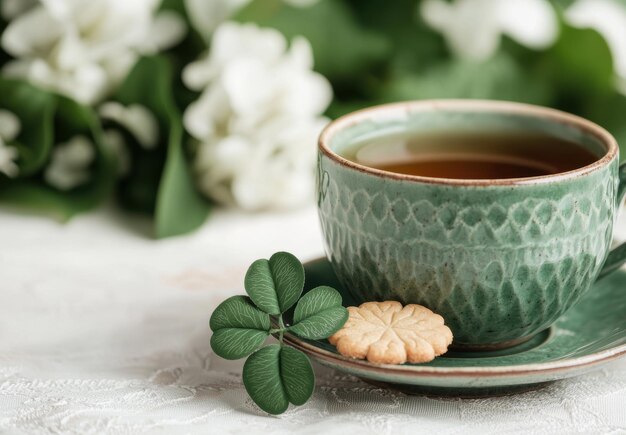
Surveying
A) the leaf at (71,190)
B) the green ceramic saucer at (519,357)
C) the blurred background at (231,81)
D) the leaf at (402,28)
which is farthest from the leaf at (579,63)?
the leaf at (71,190)

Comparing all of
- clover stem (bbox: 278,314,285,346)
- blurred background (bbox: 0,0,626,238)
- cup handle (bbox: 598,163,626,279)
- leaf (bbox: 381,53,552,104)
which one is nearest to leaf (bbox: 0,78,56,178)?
blurred background (bbox: 0,0,626,238)

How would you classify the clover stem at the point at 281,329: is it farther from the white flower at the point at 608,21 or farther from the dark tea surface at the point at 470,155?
the white flower at the point at 608,21

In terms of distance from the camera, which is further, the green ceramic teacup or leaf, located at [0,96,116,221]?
leaf, located at [0,96,116,221]

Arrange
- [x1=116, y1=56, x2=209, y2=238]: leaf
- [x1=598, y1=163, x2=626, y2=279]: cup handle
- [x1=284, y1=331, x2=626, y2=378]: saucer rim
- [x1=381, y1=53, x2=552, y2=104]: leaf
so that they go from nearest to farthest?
1. [x1=284, y1=331, x2=626, y2=378]: saucer rim
2. [x1=598, y1=163, x2=626, y2=279]: cup handle
3. [x1=116, y1=56, x2=209, y2=238]: leaf
4. [x1=381, y1=53, x2=552, y2=104]: leaf

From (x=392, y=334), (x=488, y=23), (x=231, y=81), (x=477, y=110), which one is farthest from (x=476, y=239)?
(x=488, y=23)

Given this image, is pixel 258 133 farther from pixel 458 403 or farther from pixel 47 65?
pixel 458 403

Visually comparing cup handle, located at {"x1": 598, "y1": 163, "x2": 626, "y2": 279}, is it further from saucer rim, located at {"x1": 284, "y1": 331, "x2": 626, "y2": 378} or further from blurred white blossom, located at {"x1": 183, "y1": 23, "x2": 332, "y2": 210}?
blurred white blossom, located at {"x1": 183, "y1": 23, "x2": 332, "y2": 210}

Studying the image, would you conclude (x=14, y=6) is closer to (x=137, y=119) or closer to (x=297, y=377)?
(x=137, y=119)

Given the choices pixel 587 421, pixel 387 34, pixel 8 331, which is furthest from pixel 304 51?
pixel 587 421
